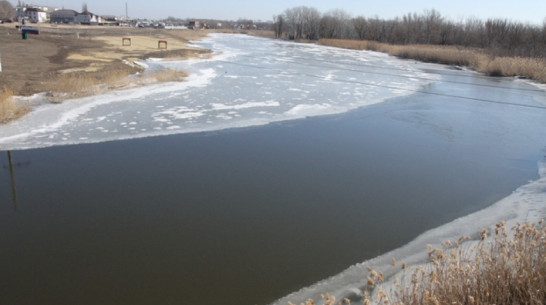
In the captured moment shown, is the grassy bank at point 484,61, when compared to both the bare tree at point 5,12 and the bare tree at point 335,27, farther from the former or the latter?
the bare tree at point 5,12

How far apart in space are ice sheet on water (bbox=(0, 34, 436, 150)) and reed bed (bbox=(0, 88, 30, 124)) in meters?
0.26

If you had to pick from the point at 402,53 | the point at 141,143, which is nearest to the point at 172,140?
the point at 141,143

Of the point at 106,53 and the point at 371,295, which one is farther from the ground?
the point at 106,53

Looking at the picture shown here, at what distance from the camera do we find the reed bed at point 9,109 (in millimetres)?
9680

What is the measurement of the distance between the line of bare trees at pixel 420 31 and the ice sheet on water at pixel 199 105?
20321 millimetres

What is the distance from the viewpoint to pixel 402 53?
37.2 metres

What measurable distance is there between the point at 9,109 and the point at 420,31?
54594mm

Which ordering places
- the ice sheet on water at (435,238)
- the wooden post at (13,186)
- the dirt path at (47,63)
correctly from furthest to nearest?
1. the dirt path at (47,63)
2. the wooden post at (13,186)
3. the ice sheet on water at (435,238)

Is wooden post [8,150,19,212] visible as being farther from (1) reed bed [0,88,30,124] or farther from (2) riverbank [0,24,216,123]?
(2) riverbank [0,24,216,123]

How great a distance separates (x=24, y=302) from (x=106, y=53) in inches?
861

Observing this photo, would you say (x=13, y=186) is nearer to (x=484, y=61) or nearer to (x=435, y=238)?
(x=435, y=238)

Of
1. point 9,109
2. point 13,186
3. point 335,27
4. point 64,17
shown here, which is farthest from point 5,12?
point 13,186

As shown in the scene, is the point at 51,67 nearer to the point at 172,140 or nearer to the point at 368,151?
the point at 172,140

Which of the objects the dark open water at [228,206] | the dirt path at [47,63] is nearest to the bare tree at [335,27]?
the dirt path at [47,63]
